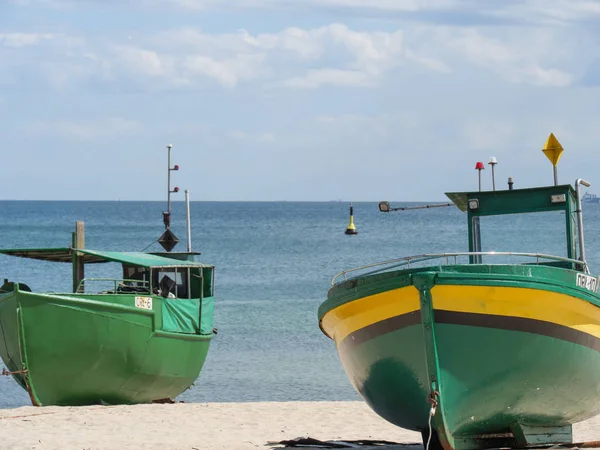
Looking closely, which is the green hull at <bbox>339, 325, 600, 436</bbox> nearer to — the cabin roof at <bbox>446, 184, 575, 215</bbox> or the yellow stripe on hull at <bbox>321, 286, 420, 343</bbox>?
the yellow stripe on hull at <bbox>321, 286, 420, 343</bbox>

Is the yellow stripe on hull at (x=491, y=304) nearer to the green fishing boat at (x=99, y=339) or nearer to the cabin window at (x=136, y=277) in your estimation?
the green fishing boat at (x=99, y=339)

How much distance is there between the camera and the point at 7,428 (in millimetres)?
16609

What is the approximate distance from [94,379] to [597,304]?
9.58 metres

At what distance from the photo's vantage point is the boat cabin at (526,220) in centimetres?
1414

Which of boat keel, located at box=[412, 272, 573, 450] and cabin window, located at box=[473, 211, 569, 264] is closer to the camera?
boat keel, located at box=[412, 272, 573, 450]

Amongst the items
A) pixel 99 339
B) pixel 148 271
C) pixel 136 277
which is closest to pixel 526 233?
pixel 99 339

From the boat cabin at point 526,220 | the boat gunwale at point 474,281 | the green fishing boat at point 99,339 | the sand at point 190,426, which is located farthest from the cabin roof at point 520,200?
the green fishing boat at point 99,339

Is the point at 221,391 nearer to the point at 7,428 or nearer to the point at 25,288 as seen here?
the point at 25,288

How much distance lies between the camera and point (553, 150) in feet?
47.1

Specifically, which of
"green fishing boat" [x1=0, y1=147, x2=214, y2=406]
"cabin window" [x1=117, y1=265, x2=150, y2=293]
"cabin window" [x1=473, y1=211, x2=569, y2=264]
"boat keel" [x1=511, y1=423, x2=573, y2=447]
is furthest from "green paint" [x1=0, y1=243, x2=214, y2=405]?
"boat keel" [x1=511, y1=423, x2=573, y2=447]

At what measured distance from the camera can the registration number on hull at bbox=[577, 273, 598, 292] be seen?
12.7 metres

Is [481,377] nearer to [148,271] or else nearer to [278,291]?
[148,271]

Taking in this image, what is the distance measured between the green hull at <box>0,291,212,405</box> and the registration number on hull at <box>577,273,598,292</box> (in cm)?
860

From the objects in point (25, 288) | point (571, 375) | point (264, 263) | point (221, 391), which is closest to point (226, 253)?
point (264, 263)
